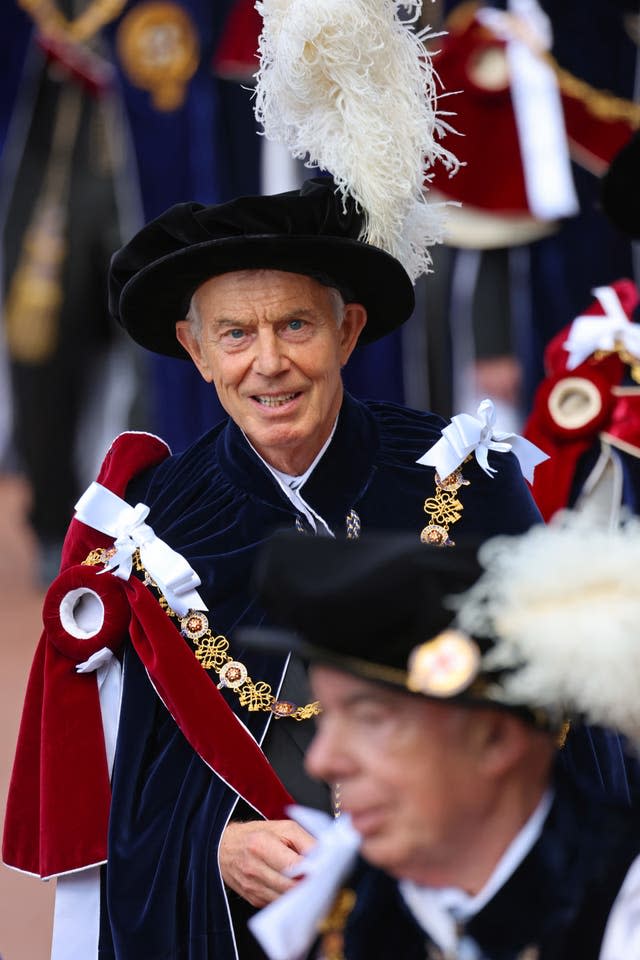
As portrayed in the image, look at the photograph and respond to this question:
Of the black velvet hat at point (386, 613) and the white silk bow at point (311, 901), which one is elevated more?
the black velvet hat at point (386, 613)

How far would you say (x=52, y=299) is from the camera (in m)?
6.83

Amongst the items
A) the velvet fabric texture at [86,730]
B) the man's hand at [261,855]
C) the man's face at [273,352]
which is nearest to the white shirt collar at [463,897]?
the man's hand at [261,855]

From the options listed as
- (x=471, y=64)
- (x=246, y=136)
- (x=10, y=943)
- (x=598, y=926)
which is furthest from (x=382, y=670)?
(x=246, y=136)

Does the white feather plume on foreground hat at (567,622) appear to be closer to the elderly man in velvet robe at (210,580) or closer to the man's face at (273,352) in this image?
the elderly man in velvet robe at (210,580)

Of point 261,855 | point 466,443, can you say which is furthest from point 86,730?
point 466,443

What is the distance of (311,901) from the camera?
1.93 m

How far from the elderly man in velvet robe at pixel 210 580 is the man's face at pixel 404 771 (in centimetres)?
78

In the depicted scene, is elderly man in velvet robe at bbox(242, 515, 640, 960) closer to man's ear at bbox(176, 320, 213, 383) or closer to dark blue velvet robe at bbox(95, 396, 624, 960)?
dark blue velvet robe at bbox(95, 396, 624, 960)

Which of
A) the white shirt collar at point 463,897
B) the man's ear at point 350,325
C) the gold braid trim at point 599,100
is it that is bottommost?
the white shirt collar at point 463,897

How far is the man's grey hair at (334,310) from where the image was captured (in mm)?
2900

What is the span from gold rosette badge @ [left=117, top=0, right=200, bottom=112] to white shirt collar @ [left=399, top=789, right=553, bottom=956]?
5.39 metres

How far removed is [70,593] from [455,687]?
1188 mm

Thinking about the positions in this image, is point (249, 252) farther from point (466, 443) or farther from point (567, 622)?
point (567, 622)

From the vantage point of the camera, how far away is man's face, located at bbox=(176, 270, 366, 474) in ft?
9.18
